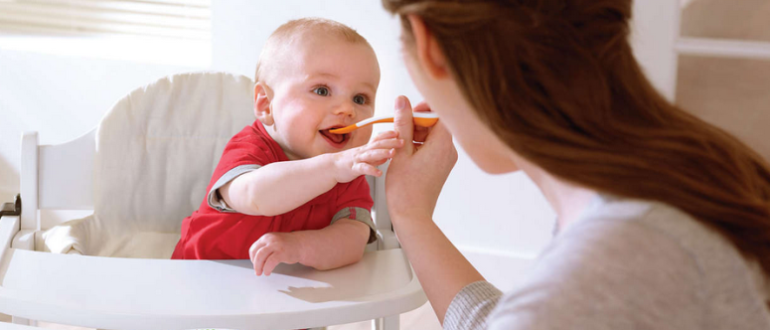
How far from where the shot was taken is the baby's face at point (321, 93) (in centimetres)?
109

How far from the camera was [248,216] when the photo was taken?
1.08 m

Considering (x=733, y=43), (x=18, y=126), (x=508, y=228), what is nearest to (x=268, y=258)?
(x=508, y=228)

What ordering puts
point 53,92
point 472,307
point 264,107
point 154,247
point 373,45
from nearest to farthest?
point 472,307
point 264,107
point 154,247
point 373,45
point 53,92

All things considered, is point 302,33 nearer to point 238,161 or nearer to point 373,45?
point 238,161

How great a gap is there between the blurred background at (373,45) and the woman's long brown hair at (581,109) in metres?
0.73

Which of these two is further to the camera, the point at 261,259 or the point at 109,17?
the point at 109,17

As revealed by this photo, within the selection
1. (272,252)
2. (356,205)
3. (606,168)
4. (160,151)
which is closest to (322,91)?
(356,205)

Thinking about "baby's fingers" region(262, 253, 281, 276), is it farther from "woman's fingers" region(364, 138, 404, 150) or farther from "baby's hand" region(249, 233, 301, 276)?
"woman's fingers" region(364, 138, 404, 150)

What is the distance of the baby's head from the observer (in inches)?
43.1

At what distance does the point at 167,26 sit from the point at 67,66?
17.8 inches

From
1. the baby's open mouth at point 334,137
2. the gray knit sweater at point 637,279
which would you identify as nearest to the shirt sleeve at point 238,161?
the baby's open mouth at point 334,137

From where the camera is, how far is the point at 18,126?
2785 mm

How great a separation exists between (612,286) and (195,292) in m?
0.61

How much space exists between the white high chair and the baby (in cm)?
5
